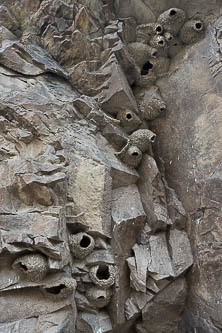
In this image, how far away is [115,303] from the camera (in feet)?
12.1

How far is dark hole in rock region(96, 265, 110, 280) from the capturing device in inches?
143

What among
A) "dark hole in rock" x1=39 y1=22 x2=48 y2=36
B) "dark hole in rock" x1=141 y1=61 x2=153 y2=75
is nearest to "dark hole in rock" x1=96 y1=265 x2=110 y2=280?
"dark hole in rock" x1=141 y1=61 x2=153 y2=75

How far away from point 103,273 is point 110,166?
1252 millimetres

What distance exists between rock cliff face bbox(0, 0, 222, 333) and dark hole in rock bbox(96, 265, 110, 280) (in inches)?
0.4

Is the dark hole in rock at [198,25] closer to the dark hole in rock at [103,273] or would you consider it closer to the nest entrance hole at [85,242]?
the nest entrance hole at [85,242]

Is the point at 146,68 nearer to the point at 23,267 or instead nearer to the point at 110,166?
the point at 110,166

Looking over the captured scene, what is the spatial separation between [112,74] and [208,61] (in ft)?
4.60

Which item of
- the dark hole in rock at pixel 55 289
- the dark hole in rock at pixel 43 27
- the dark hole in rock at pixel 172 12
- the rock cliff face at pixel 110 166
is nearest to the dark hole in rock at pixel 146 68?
the rock cliff face at pixel 110 166

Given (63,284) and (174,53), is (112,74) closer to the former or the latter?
(174,53)

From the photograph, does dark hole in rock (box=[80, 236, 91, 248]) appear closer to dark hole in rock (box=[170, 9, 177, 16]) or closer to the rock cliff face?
the rock cliff face

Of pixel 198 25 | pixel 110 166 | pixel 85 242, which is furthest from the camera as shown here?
pixel 198 25

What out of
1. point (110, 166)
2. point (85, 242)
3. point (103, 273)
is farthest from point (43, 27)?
point (103, 273)

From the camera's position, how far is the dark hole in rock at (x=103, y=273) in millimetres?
3625

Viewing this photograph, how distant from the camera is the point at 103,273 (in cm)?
366
